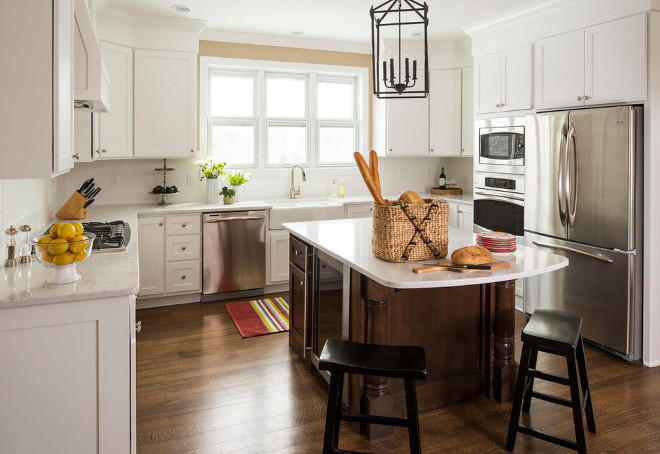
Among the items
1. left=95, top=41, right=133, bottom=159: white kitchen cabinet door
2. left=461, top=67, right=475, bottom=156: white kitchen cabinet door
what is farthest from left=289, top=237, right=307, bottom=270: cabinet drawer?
left=461, top=67, right=475, bottom=156: white kitchen cabinet door

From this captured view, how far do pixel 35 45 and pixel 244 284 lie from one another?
332 cm

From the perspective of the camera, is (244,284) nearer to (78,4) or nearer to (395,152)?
(395,152)

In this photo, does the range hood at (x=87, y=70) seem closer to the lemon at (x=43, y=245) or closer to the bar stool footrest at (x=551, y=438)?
the lemon at (x=43, y=245)

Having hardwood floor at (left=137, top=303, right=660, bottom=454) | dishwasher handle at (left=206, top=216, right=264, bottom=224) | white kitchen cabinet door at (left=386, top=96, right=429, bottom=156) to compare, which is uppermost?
white kitchen cabinet door at (left=386, top=96, right=429, bottom=156)

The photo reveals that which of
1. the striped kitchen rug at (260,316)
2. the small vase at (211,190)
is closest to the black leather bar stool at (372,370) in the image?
the striped kitchen rug at (260,316)

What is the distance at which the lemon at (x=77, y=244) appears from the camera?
6.36 ft

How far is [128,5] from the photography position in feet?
13.5

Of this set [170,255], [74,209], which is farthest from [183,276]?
[74,209]

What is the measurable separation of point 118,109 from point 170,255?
4.45 feet

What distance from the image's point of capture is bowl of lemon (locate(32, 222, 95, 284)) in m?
1.92

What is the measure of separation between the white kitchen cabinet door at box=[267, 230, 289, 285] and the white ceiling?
1988mm

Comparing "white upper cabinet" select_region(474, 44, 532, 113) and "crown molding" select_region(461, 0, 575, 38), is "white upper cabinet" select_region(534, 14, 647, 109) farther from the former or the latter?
"crown molding" select_region(461, 0, 575, 38)

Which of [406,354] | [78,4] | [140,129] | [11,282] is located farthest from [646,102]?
[140,129]

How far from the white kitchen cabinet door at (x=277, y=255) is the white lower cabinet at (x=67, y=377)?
288 cm
